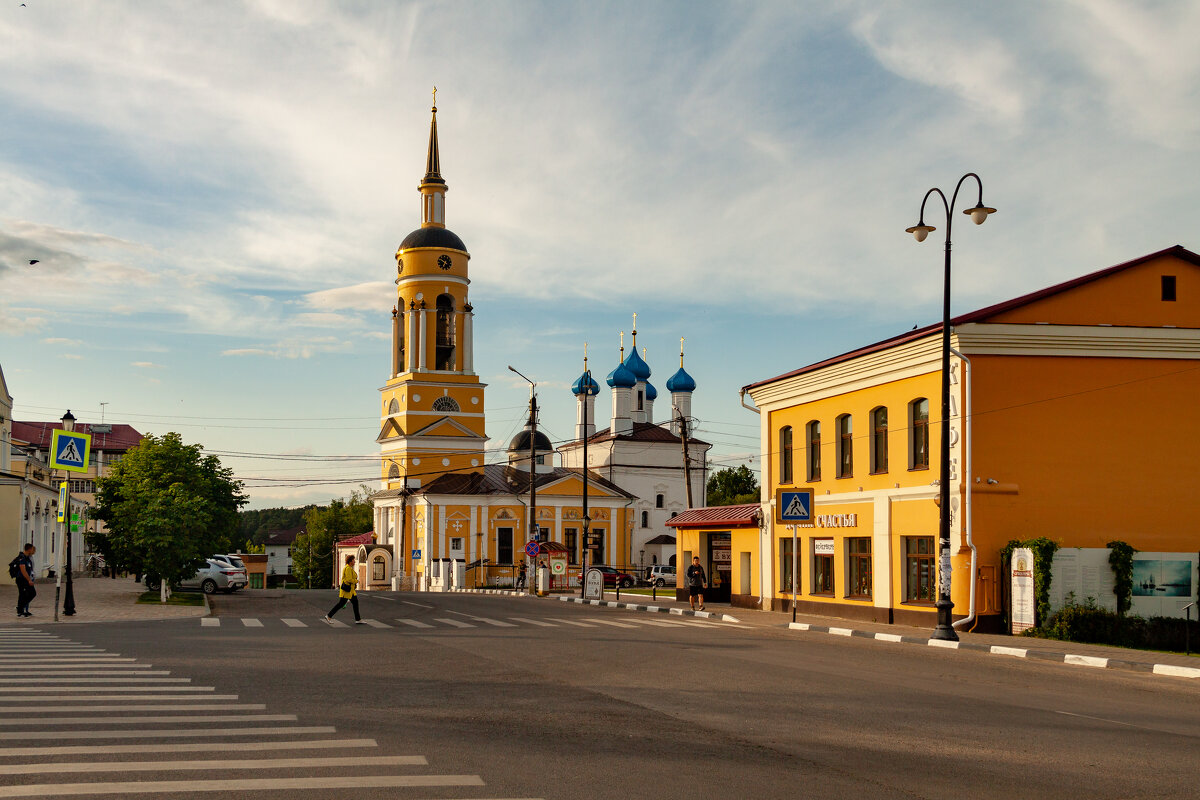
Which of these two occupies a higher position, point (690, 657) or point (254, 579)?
point (690, 657)

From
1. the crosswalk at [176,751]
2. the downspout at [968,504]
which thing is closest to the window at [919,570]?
the downspout at [968,504]

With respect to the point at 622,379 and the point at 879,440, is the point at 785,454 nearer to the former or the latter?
the point at 879,440

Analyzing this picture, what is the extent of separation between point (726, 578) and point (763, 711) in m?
26.7

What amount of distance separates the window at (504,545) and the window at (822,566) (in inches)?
2031

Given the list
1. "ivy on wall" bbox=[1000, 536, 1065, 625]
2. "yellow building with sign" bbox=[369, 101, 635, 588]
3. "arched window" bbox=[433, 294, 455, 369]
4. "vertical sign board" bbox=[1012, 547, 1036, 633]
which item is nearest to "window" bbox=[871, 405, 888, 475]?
"vertical sign board" bbox=[1012, 547, 1036, 633]

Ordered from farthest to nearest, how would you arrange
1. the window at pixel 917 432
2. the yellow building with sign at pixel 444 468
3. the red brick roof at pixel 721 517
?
1. the yellow building with sign at pixel 444 468
2. the red brick roof at pixel 721 517
3. the window at pixel 917 432

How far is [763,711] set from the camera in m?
11.7

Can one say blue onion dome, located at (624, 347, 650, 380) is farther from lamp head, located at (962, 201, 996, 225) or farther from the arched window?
lamp head, located at (962, 201, 996, 225)

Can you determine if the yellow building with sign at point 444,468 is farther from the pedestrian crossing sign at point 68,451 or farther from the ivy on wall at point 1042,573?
the ivy on wall at point 1042,573

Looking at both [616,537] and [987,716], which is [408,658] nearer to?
[987,716]

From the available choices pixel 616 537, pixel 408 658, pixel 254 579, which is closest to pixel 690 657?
pixel 408 658

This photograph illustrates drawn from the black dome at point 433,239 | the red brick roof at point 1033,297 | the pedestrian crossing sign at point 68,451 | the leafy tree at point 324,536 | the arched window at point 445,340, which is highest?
the black dome at point 433,239

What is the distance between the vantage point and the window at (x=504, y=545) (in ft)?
269

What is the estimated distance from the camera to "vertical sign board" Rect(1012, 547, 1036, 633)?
2372 cm
